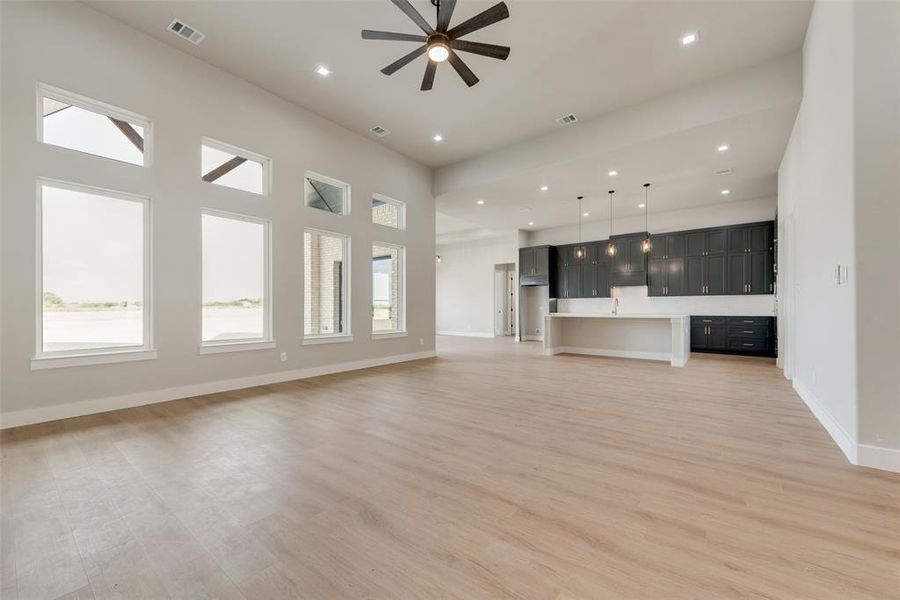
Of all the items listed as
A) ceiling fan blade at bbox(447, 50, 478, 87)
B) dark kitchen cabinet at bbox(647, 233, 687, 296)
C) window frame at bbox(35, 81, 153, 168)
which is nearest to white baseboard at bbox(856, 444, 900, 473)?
ceiling fan blade at bbox(447, 50, 478, 87)

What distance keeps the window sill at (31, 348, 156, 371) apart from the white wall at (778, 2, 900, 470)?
616 cm

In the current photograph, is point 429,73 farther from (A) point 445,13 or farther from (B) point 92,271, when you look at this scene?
(B) point 92,271

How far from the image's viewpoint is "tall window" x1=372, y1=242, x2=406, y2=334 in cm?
716

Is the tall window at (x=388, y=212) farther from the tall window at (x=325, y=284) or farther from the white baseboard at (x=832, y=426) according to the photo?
the white baseboard at (x=832, y=426)

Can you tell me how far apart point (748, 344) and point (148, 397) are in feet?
33.3

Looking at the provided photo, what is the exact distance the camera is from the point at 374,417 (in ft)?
11.7

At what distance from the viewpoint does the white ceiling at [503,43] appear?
3.64 meters

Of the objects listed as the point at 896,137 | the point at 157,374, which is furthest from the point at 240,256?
the point at 896,137

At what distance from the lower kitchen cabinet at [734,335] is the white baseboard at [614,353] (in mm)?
1647

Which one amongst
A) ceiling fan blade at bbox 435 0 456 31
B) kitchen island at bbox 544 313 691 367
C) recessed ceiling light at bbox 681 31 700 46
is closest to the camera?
ceiling fan blade at bbox 435 0 456 31

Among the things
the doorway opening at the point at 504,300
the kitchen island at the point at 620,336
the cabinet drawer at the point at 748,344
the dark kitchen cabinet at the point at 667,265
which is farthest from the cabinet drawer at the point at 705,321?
the doorway opening at the point at 504,300

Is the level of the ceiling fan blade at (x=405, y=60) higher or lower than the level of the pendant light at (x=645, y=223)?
higher

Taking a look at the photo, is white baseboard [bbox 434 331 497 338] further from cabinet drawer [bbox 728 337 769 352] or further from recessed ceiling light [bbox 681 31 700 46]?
recessed ceiling light [bbox 681 31 700 46]

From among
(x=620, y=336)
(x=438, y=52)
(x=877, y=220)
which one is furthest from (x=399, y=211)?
(x=877, y=220)
